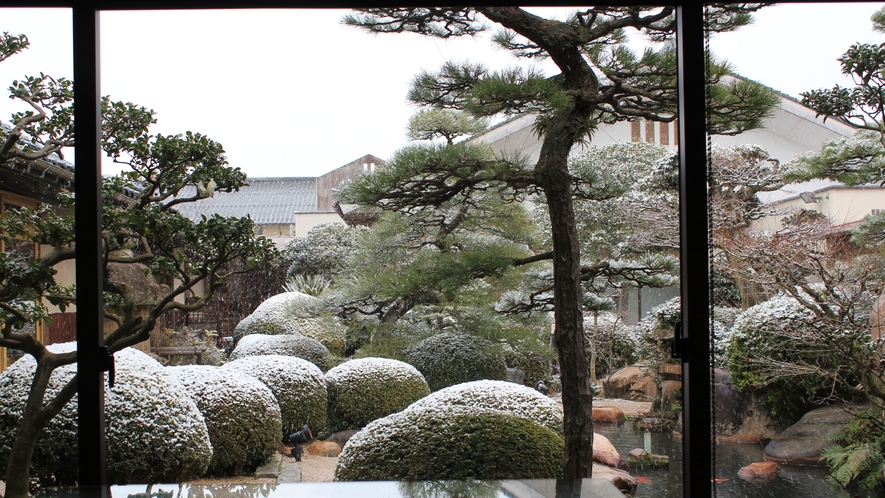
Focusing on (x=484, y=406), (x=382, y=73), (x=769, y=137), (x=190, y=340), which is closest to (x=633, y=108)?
(x=769, y=137)

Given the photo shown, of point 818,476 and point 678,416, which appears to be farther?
point 678,416

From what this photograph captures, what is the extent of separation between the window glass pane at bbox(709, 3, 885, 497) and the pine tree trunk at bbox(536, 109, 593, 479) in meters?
0.72

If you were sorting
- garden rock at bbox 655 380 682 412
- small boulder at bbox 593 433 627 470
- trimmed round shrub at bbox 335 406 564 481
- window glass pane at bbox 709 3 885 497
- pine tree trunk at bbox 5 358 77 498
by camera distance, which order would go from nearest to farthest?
pine tree trunk at bbox 5 358 77 498
trimmed round shrub at bbox 335 406 564 481
window glass pane at bbox 709 3 885 497
small boulder at bbox 593 433 627 470
garden rock at bbox 655 380 682 412

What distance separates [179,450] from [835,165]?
3814mm

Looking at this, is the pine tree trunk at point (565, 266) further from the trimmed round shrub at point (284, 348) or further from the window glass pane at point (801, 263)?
the trimmed round shrub at point (284, 348)

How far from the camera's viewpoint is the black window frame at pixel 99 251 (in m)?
1.63

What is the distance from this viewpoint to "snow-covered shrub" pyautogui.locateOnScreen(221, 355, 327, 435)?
3475mm

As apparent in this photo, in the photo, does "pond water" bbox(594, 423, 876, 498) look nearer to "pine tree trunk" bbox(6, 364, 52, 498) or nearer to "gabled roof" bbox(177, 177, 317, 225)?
"gabled roof" bbox(177, 177, 317, 225)

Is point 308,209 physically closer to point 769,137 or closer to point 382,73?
point 382,73

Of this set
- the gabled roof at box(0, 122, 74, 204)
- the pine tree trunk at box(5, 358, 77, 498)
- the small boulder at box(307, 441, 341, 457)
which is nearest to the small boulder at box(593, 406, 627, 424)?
the small boulder at box(307, 441, 341, 457)

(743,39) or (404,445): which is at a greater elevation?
(743,39)

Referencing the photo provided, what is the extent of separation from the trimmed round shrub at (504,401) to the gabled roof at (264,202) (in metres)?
1.27

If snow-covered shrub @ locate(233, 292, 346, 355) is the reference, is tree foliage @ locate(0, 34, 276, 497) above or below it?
above

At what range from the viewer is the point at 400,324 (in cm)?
363
